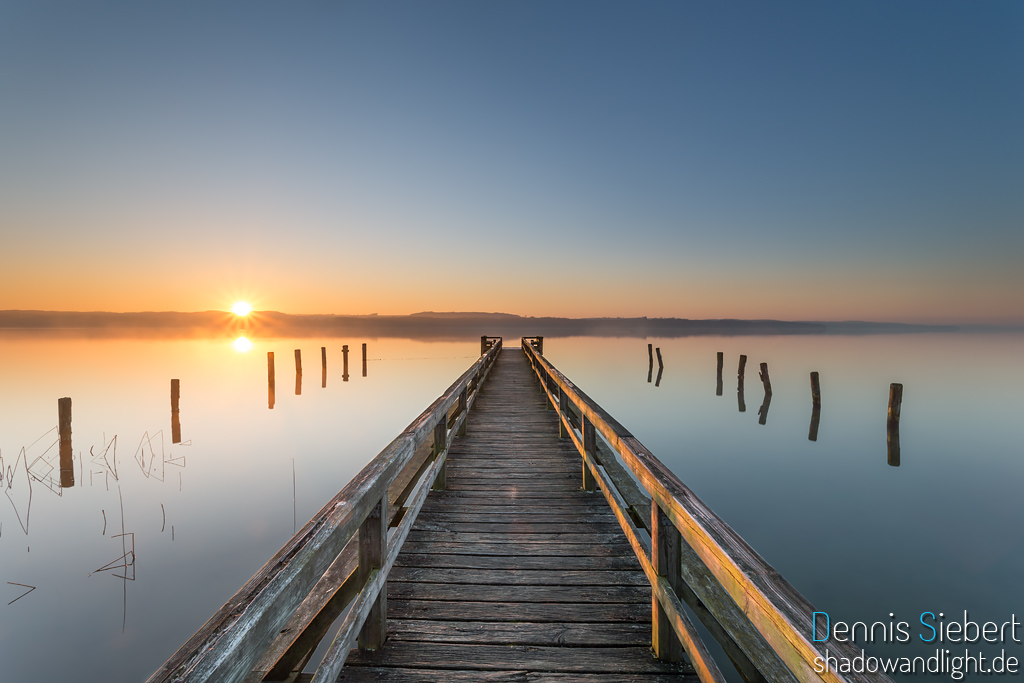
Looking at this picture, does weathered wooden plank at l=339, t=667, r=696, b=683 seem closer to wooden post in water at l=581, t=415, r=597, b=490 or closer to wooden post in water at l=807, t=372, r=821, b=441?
wooden post in water at l=581, t=415, r=597, b=490

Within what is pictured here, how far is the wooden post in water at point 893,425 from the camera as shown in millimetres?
12375

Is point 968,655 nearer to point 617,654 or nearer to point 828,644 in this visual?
point 617,654

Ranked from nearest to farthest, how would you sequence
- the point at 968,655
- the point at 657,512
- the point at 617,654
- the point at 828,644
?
1. the point at 828,644
2. the point at 657,512
3. the point at 617,654
4. the point at 968,655

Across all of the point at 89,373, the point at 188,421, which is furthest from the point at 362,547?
the point at 89,373

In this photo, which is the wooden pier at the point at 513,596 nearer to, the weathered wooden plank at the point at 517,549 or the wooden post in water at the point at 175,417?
the weathered wooden plank at the point at 517,549

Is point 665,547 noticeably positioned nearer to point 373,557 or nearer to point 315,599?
point 373,557

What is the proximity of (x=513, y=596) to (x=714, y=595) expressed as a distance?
4.34ft

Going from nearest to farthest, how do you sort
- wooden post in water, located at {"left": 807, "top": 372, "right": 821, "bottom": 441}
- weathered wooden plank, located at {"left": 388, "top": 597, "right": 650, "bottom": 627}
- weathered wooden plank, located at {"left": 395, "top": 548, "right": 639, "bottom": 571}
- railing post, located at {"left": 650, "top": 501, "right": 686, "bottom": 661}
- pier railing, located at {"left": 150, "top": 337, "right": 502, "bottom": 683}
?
pier railing, located at {"left": 150, "top": 337, "right": 502, "bottom": 683} < railing post, located at {"left": 650, "top": 501, "right": 686, "bottom": 661} < weathered wooden plank, located at {"left": 388, "top": 597, "right": 650, "bottom": 627} < weathered wooden plank, located at {"left": 395, "top": 548, "right": 639, "bottom": 571} < wooden post in water, located at {"left": 807, "top": 372, "right": 821, "bottom": 441}

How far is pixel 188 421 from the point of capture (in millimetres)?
16297

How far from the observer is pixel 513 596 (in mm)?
2951

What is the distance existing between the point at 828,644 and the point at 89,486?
13383mm

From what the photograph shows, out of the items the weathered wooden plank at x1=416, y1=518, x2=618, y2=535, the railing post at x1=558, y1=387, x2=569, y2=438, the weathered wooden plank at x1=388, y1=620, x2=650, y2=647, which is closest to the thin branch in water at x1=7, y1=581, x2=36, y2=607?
the weathered wooden plank at x1=416, y1=518, x2=618, y2=535

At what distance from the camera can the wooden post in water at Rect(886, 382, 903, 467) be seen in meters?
12.4

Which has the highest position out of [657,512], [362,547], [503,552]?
[657,512]
